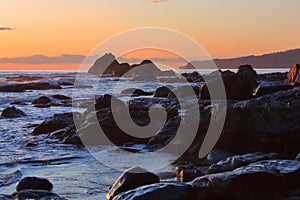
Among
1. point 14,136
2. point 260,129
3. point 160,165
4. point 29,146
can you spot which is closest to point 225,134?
point 260,129

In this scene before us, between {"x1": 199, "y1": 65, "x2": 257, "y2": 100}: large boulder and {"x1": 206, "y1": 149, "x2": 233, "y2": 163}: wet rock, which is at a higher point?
{"x1": 199, "y1": 65, "x2": 257, "y2": 100}: large boulder

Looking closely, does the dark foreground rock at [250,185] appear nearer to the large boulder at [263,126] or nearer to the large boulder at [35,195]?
the large boulder at [35,195]

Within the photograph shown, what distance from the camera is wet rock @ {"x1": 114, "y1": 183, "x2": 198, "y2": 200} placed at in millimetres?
5059

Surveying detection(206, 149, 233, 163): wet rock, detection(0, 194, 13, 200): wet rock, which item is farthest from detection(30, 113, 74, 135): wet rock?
detection(0, 194, 13, 200): wet rock

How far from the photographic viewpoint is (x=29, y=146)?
10820mm

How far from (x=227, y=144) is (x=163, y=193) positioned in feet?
13.8

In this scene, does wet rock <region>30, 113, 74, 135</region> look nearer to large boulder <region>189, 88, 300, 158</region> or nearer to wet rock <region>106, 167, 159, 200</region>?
large boulder <region>189, 88, 300, 158</region>

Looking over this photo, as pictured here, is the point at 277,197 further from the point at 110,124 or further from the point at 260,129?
the point at 110,124

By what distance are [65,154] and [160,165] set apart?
2386 mm

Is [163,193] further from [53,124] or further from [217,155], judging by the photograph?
[53,124]

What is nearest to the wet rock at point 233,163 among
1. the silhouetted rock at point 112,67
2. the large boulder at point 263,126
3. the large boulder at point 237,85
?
the large boulder at point 263,126

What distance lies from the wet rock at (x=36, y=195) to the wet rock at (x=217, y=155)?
359 centimetres

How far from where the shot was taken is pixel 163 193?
511cm

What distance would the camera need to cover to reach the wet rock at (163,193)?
5059 millimetres
